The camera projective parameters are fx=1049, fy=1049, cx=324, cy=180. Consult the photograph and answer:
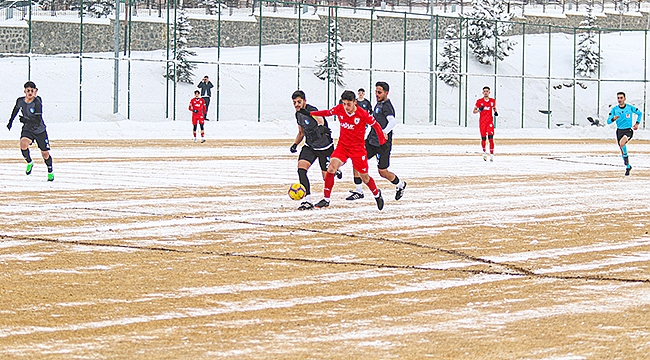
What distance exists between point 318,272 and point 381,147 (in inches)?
285

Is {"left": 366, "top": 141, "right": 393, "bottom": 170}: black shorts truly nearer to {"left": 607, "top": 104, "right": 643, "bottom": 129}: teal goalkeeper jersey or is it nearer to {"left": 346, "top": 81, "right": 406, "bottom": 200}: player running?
{"left": 346, "top": 81, "right": 406, "bottom": 200}: player running

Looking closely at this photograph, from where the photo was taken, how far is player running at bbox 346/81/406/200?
15648 millimetres

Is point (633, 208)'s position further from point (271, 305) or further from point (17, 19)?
point (17, 19)

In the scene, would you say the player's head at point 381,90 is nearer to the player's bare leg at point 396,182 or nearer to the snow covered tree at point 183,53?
the player's bare leg at point 396,182

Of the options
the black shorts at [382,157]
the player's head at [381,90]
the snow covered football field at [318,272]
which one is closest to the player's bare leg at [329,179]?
the snow covered football field at [318,272]

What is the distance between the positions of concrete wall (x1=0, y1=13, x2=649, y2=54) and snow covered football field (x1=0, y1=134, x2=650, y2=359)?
30.7 meters

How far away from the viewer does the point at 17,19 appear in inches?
1950

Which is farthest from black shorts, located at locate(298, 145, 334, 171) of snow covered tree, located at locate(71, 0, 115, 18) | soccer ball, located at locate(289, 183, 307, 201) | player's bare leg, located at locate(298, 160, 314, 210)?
snow covered tree, located at locate(71, 0, 115, 18)

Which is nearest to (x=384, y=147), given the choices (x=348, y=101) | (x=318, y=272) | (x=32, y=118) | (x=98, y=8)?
(x=348, y=101)

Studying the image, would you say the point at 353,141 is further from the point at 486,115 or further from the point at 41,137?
the point at 486,115

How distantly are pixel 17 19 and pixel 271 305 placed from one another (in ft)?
148

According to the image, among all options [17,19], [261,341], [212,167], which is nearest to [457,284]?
[261,341]

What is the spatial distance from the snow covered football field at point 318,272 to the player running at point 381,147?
0.31m

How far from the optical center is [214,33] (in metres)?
59.9
